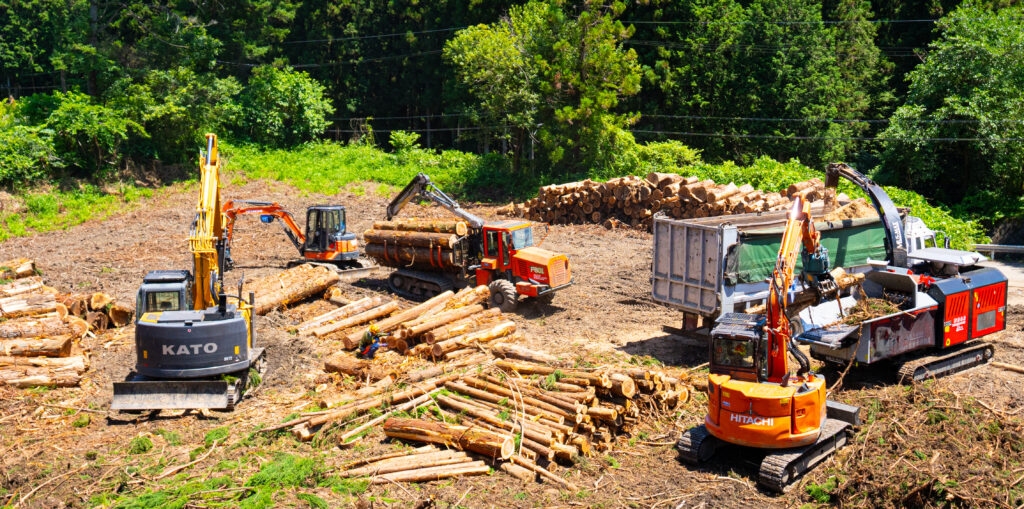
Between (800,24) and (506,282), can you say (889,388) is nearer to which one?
(506,282)

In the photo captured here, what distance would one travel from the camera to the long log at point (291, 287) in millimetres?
19938

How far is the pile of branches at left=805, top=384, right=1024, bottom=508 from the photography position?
981cm

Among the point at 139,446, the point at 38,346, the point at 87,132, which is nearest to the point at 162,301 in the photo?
the point at 38,346

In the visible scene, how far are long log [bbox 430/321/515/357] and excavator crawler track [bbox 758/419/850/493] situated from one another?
7047 mm

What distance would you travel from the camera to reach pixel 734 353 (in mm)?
11070

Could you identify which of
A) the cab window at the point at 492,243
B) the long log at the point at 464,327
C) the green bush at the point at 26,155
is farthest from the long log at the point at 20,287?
the green bush at the point at 26,155

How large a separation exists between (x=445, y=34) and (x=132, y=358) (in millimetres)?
38591

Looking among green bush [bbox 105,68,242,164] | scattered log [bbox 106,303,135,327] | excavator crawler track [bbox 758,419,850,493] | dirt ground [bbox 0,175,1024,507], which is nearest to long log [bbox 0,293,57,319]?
scattered log [bbox 106,303,135,327]

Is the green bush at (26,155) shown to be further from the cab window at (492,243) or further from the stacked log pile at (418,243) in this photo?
the cab window at (492,243)

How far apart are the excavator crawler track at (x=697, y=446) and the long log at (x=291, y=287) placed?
1219 cm

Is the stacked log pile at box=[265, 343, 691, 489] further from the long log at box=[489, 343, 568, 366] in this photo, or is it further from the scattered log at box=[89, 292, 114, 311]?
the scattered log at box=[89, 292, 114, 311]

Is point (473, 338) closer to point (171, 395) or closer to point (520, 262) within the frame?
point (520, 262)

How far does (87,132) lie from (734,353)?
34.8 m

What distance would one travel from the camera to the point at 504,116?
133 ft
